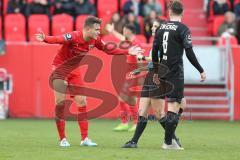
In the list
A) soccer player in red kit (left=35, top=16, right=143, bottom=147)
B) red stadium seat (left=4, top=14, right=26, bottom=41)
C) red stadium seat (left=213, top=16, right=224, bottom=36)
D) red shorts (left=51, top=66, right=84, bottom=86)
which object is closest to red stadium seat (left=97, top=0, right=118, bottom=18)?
red stadium seat (left=4, top=14, right=26, bottom=41)

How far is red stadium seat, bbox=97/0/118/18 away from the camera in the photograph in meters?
22.4

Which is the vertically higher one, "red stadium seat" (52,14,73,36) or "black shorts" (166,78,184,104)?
"red stadium seat" (52,14,73,36)

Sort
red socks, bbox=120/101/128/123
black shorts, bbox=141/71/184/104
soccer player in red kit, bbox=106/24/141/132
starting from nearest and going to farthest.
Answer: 1. black shorts, bbox=141/71/184/104
2. soccer player in red kit, bbox=106/24/141/132
3. red socks, bbox=120/101/128/123

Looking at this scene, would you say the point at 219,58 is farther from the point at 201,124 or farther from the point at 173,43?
the point at 173,43

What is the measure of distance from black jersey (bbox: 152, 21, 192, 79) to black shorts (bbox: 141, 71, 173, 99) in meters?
0.20

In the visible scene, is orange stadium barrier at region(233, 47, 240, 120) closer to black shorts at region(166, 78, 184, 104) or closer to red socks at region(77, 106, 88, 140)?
red socks at region(77, 106, 88, 140)

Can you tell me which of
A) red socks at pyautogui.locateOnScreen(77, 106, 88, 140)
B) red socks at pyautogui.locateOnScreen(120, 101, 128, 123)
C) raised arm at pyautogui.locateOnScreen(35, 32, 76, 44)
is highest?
raised arm at pyautogui.locateOnScreen(35, 32, 76, 44)

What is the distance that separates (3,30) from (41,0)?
4.61ft

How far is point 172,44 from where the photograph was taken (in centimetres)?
1136

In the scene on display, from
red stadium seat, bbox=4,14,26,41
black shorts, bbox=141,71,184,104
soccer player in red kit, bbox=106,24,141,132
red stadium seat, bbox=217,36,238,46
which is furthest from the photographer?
red stadium seat, bbox=4,14,26,41

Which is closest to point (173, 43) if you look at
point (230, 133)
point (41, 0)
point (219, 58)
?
point (230, 133)

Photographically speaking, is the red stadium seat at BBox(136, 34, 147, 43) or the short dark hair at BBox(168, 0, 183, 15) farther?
the red stadium seat at BBox(136, 34, 147, 43)

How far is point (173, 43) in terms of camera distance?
1136 cm

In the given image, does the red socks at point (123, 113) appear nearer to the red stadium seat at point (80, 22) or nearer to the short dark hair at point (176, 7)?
the red stadium seat at point (80, 22)
